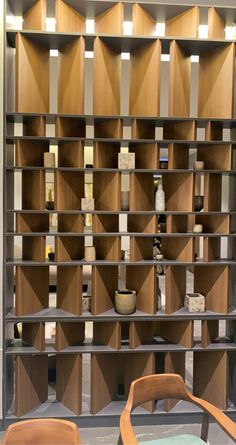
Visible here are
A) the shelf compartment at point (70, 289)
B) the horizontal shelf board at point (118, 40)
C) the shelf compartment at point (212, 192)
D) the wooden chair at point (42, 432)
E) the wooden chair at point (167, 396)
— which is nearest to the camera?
the wooden chair at point (42, 432)

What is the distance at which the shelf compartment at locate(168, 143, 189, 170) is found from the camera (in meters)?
2.70

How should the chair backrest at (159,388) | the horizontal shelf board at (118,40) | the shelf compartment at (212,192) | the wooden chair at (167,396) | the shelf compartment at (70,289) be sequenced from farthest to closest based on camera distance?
the shelf compartment at (212,192) < the shelf compartment at (70,289) < the horizontal shelf board at (118,40) < the chair backrest at (159,388) < the wooden chair at (167,396)

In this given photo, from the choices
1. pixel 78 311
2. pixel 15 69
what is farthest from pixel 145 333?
pixel 15 69

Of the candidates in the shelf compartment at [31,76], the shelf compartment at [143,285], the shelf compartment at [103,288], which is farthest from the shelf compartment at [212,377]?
the shelf compartment at [31,76]

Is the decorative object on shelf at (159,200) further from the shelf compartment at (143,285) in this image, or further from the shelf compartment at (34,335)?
the shelf compartment at (34,335)

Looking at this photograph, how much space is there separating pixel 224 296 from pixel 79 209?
1182 mm

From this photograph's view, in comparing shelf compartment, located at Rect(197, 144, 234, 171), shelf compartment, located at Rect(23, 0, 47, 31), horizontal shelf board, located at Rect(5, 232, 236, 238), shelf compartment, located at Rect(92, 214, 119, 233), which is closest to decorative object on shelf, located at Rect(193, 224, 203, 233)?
horizontal shelf board, located at Rect(5, 232, 236, 238)

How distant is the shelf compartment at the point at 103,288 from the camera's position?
8.83 feet

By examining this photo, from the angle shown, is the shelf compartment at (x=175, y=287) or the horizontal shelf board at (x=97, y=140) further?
the shelf compartment at (x=175, y=287)

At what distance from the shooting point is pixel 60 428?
1545 mm

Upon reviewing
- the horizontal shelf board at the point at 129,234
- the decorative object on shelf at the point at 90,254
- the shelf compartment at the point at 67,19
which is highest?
the shelf compartment at the point at 67,19

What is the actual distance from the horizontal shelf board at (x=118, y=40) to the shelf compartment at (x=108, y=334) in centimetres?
190

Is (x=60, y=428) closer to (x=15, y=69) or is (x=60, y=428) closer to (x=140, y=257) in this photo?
(x=140, y=257)

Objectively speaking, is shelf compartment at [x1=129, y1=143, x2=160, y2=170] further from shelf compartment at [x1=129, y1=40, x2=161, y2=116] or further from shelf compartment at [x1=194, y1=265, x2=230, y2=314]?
shelf compartment at [x1=194, y1=265, x2=230, y2=314]
